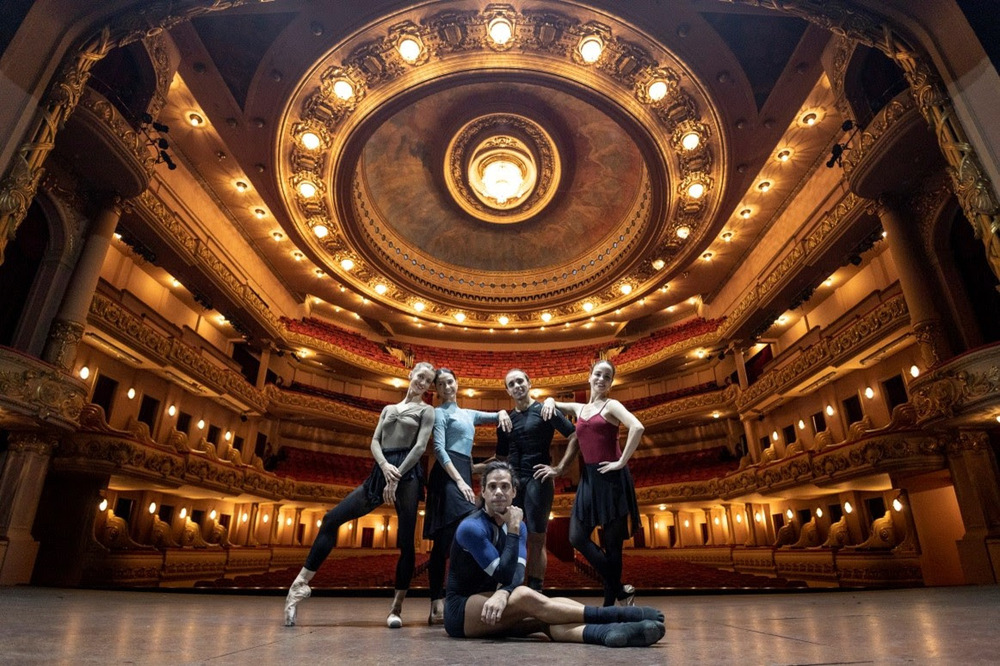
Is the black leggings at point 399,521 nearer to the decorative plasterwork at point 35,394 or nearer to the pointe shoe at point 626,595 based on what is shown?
the pointe shoe at point 626,595

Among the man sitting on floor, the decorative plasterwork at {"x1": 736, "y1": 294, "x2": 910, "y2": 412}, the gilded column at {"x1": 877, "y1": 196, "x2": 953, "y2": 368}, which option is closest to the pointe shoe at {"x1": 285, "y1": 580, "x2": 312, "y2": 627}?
the man sitting on floor

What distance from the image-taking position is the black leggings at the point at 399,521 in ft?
10.6

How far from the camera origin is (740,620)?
3564mm

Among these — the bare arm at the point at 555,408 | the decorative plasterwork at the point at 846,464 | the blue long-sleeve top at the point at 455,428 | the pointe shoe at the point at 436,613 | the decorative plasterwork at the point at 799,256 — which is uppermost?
the decorative plasterwork at the point at 799,256

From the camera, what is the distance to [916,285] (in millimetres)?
8875

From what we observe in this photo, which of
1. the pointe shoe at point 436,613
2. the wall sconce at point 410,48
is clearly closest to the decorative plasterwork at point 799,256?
the wall sconce at point 410,48

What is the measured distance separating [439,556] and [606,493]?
1287 millimetres

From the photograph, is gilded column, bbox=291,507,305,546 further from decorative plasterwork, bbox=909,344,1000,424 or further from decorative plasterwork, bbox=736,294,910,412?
decorative plasterwork, bbox=909,344,1000,424

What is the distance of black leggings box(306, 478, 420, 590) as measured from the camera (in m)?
3.22

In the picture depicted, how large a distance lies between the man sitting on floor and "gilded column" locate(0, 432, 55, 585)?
8.98 m

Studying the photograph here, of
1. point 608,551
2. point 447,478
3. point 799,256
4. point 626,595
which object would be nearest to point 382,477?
point 447,478

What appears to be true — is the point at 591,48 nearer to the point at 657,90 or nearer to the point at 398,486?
the point at 657,90

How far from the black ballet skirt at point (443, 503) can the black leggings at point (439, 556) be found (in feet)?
0.15

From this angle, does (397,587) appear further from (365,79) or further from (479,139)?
(479,139)
